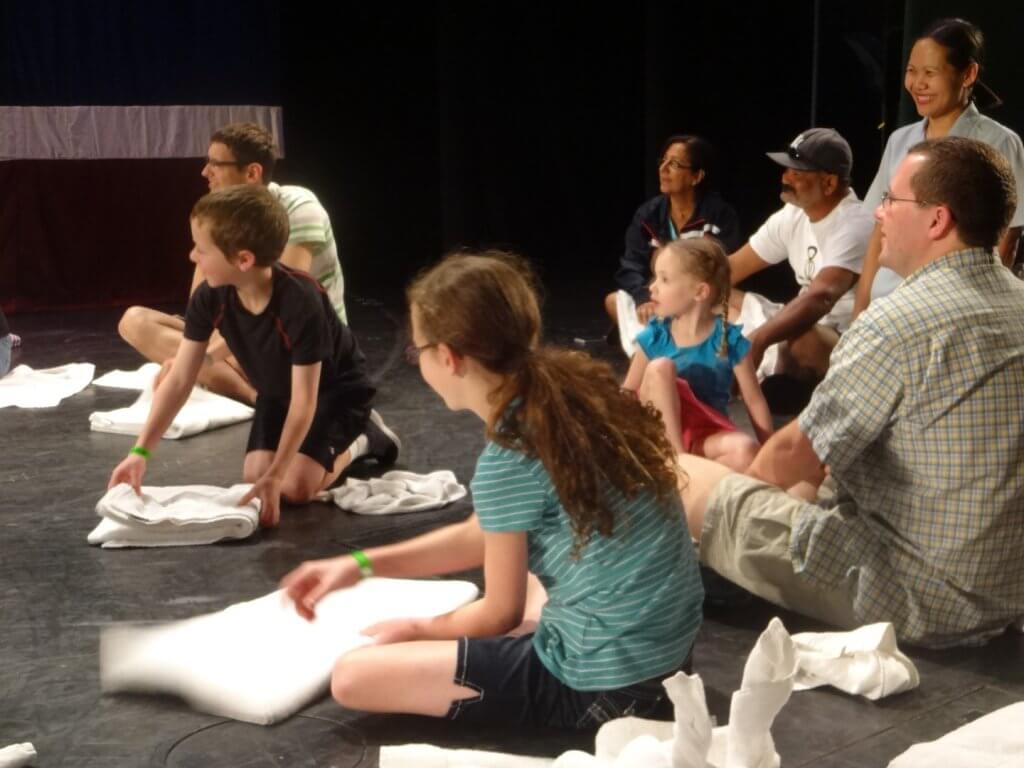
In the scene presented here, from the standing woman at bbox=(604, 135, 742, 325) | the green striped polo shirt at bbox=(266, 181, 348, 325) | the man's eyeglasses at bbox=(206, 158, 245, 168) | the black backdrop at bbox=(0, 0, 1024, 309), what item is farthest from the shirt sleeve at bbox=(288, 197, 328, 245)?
the black backdrop at bbox=(0, 0, 1024, 309)

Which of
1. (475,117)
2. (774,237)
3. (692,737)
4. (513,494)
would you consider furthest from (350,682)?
(475,117)

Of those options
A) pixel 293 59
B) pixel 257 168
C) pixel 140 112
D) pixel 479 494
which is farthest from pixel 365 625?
pixel 293 59

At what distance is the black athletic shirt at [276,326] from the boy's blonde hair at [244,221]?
0.13m

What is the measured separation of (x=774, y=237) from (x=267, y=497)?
229 cm

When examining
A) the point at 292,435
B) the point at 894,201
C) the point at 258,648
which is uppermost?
the point at 894,201

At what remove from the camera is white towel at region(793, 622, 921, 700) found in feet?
7.91

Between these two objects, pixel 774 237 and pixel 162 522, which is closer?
pixel 162 522

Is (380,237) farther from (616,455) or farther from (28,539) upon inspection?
(616,455)

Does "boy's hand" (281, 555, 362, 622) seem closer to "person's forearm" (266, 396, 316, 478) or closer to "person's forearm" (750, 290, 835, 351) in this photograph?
"person's forearm" (266, 396, 316, 478)

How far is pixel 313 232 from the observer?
14.1 ft

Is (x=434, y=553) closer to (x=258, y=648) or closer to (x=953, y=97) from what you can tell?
(x=258, y=648)

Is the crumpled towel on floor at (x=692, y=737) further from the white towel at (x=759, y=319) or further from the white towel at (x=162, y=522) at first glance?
the white towel at (x=759, y=319)

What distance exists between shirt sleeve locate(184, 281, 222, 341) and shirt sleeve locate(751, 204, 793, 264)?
2128mm

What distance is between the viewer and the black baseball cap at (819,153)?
4523 millimetres
